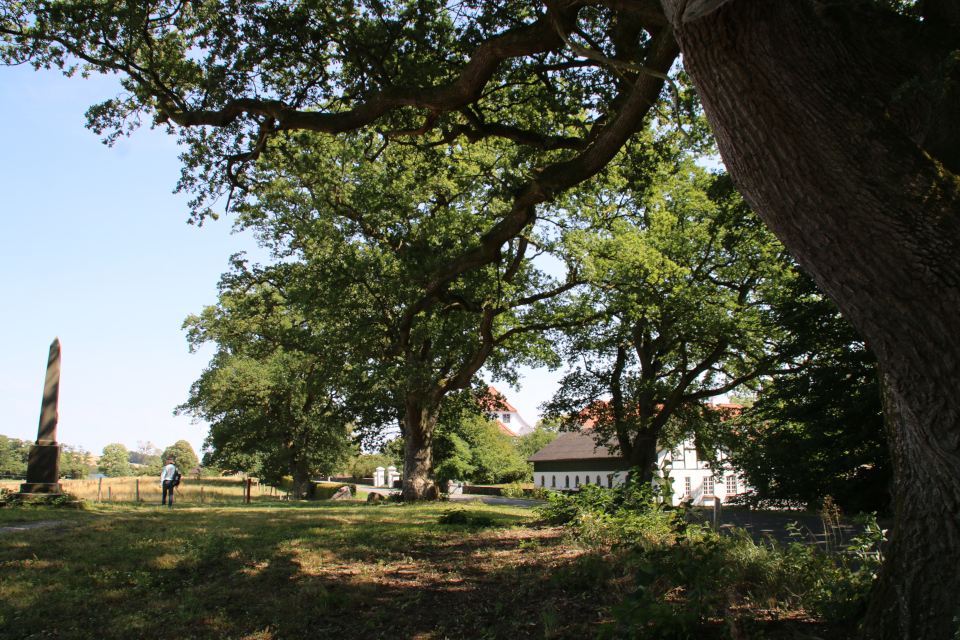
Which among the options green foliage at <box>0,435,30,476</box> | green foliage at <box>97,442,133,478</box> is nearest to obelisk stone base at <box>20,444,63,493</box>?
green foliage at <box>0,435,30,476</box>

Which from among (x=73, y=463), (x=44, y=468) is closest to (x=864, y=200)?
(x=44, y=468)

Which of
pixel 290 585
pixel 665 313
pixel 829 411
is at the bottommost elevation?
pixel 290 585

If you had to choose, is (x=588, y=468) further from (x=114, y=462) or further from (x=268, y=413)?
(x=114, y=462)

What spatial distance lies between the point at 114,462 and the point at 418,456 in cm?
13643

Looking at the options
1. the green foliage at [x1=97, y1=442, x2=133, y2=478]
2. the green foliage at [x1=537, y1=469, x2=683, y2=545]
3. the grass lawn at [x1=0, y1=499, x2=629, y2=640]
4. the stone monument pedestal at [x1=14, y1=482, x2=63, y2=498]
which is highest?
the green foliage at [x1=537, y1=469, x2=683, y2=545]

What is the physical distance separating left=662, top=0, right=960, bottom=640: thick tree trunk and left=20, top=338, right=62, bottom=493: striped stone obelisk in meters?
17.1

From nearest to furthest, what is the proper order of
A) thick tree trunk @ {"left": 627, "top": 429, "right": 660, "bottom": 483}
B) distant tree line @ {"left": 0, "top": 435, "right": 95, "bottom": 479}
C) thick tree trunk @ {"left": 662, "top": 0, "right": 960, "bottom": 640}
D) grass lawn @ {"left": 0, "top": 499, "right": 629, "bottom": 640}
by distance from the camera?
thick tree trunk @ {"left": 662, "top": 0, "right": 960, "bottom": 640}
grass lawn @ {"left": 0, "top": 499, "right": 629, "bottom": 640}
thick tree trunk @ {"left": 627, "top": 429, "right": 660, "bottom": 483}
distant tree line @ {"left": 0, "top": 435, "right": 95, "bottom": 479}

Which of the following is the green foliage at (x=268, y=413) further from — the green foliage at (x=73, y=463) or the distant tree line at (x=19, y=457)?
the distant tree line at (x=19, y=457)

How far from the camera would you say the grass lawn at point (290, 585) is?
15.8 ft

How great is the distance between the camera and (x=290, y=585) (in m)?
6.20

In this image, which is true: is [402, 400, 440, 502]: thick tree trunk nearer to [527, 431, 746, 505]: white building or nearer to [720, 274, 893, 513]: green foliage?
[720, 274, 893, 513]: green foliage

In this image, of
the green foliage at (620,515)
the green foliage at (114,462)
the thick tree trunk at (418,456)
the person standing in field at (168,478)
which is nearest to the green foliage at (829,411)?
the green foliage at (620,515)

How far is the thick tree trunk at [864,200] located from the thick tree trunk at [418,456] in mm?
20384

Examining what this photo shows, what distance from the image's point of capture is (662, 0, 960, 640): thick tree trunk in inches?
111
